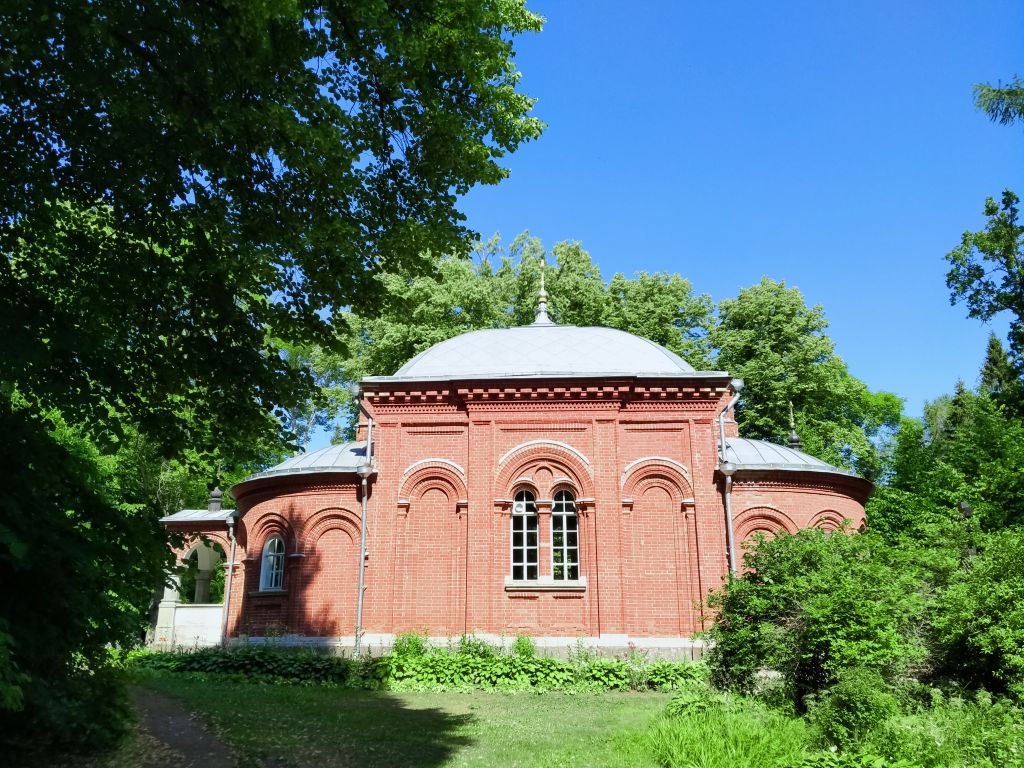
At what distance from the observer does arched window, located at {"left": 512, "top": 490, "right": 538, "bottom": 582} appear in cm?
1639

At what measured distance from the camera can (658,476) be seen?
16844 mm

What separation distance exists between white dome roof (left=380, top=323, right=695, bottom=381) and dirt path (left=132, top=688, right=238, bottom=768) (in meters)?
8.09

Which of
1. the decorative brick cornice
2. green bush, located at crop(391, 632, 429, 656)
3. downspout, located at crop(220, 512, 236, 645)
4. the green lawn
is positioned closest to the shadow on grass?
the green lawn

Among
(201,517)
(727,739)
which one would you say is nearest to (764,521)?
(727,739)

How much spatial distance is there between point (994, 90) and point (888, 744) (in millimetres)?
13610

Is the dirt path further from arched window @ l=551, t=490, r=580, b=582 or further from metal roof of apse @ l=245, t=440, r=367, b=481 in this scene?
arched window @ l=551, t=490, r=580, b=582

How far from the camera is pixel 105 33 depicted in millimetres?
6309

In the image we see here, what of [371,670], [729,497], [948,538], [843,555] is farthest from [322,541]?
[948,538]

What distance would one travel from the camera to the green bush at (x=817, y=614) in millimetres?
9766

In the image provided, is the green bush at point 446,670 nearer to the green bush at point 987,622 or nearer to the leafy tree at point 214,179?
the green bush at point 987,622

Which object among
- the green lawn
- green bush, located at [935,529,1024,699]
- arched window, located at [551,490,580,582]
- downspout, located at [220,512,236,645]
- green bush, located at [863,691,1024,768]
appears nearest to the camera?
green bush, located at [863,691,1024,768]

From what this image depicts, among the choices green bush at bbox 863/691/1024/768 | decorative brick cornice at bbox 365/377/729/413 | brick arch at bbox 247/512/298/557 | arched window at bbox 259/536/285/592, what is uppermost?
decorative brick cornice at bbox 365/377/729/413

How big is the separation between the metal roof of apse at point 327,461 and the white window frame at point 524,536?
3651 millimetres

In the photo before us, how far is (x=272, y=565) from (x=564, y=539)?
268 inches
